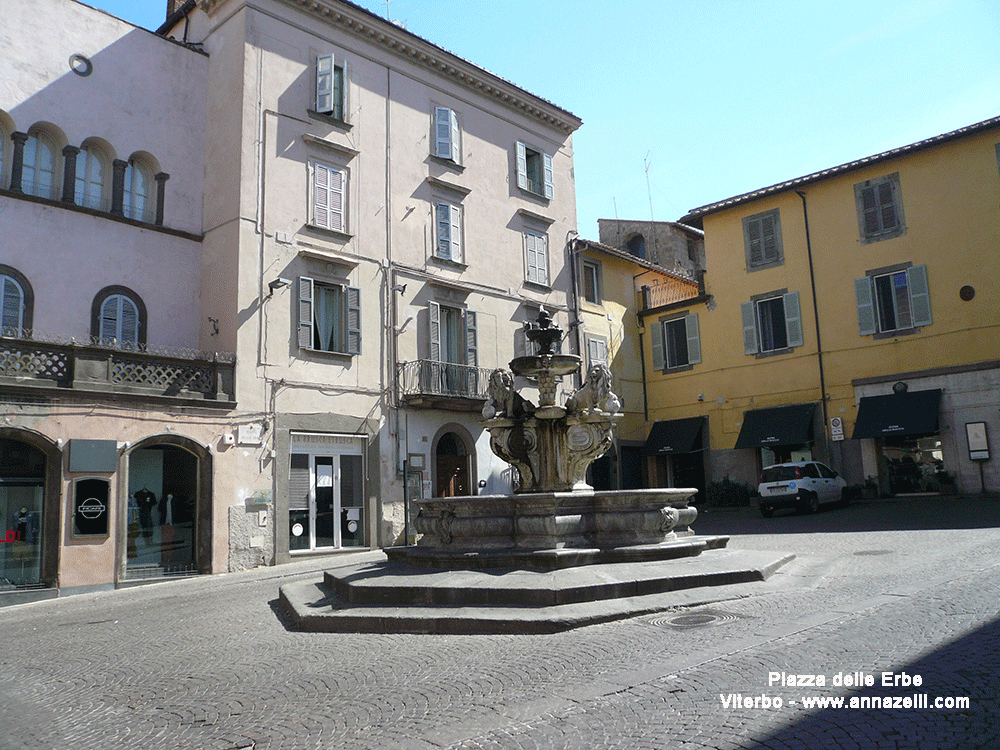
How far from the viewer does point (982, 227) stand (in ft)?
74.9

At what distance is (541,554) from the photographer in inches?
374

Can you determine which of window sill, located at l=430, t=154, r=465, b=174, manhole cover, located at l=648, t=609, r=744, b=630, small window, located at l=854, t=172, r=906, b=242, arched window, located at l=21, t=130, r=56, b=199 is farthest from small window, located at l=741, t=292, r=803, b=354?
arched window, located at l=21, t=130, r=56, b=199

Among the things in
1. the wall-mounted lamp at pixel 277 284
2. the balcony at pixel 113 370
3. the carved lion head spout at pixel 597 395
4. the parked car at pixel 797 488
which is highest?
the wall-mounted lamp at pixel 277 284

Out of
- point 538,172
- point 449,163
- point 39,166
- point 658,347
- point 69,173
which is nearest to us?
point 39,166

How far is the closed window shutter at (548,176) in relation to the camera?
27016mm

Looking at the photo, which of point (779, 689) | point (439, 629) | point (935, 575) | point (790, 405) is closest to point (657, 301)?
point (790, 405)

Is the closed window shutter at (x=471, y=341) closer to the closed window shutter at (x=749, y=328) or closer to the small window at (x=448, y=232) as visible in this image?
the small window at (x=448, y=232)

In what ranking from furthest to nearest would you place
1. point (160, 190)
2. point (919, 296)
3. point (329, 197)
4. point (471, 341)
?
point (919, 296)
point (471, 341)
point (329, 197)
point (160, 190)

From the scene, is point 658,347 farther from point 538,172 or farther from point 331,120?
point 331,120

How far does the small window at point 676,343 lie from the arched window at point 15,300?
2139 cm

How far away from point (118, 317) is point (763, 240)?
20699 mm

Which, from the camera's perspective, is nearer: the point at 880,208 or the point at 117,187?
the point at 117,187

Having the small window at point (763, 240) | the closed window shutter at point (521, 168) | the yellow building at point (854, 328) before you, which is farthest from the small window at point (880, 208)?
the closed window shutter at point (521, 168)

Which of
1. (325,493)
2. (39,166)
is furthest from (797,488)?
(39,166)
